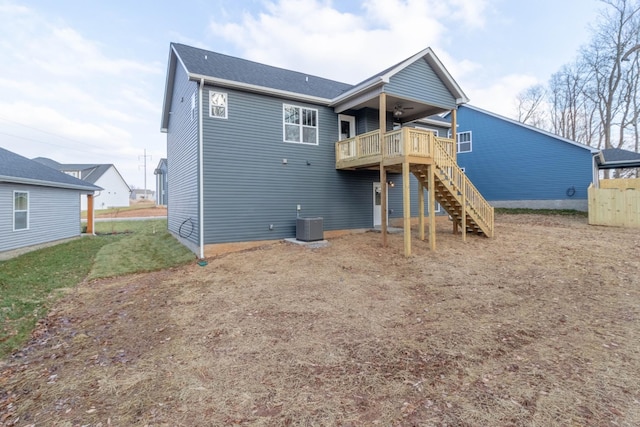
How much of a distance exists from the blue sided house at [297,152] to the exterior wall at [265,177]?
4 centimetres

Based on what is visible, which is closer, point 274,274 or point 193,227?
point 274,274

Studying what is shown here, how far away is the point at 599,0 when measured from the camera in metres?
23.8

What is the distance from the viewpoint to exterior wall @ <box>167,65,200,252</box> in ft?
34.3

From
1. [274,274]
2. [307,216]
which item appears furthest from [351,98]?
[274,274]

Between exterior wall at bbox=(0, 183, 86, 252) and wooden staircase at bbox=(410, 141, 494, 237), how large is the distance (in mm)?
14114

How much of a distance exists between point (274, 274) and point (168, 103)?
469 inches

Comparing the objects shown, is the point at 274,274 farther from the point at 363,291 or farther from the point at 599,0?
the point at 599,0

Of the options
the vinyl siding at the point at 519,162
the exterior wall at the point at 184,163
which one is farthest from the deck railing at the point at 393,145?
the vinyl siding at the point at 519,162

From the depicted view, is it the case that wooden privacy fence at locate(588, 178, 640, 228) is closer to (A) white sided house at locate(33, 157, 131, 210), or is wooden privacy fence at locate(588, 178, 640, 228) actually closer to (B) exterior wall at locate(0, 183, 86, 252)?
(B) exterior wall at locate(0, 183, 86, 252)

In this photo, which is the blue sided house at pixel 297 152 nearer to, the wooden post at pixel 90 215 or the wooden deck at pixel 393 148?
the wooden deck at pixel 393 148

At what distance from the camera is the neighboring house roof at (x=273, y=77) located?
10148 millimetres

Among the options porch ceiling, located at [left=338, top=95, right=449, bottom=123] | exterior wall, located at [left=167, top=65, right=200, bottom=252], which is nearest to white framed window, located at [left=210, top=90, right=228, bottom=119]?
exterior wall, located at [left=167, top=65, right=200, bottom=252]

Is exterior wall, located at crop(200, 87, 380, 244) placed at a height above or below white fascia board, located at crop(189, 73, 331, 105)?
below

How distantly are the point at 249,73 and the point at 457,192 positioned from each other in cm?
896
